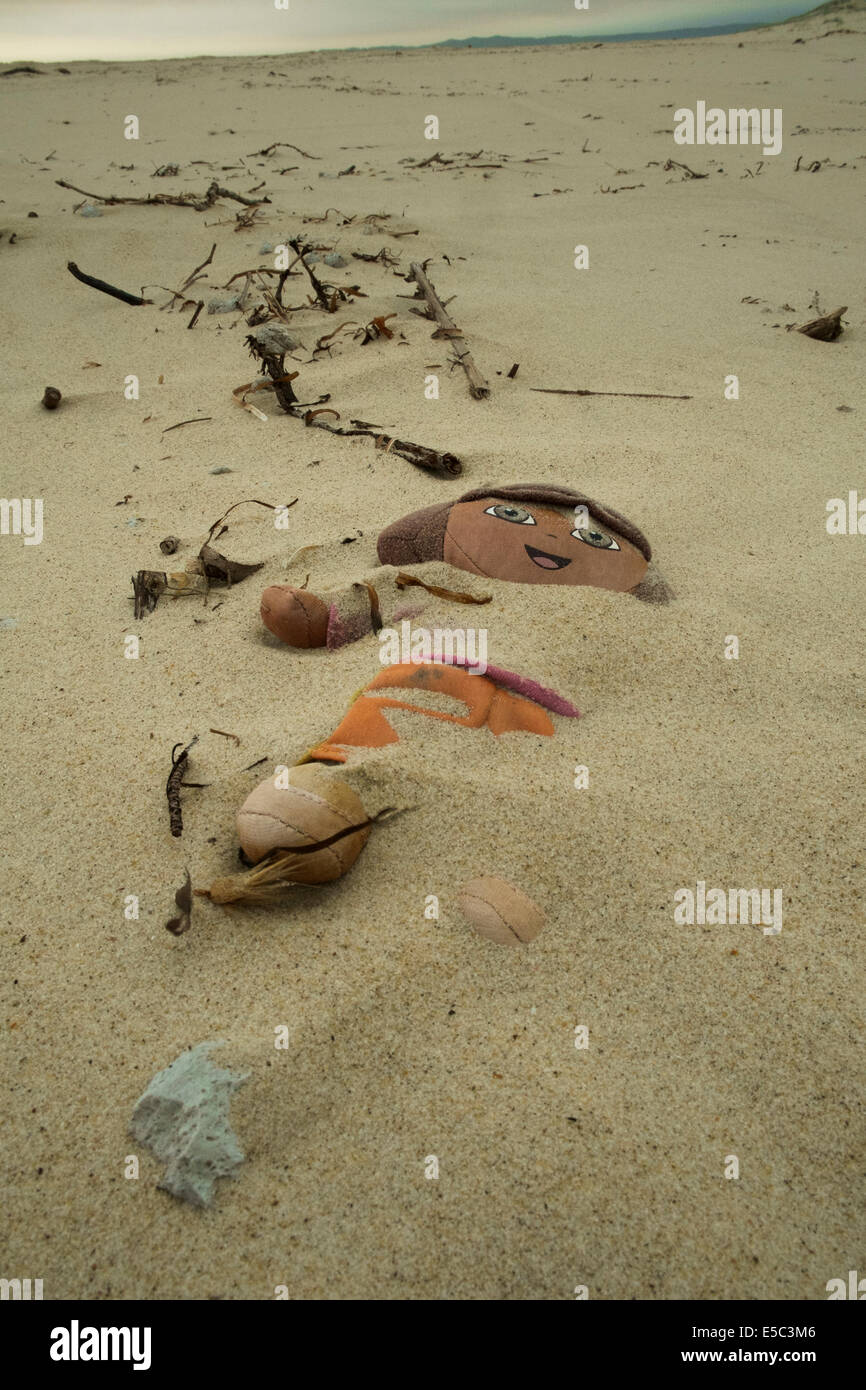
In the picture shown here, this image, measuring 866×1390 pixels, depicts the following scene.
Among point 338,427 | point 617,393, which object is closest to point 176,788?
point 338,427

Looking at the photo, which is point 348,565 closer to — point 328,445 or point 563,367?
point 328,445

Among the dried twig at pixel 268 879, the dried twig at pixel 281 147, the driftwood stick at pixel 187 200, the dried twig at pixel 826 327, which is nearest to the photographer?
the dried twig at pixel 268 879

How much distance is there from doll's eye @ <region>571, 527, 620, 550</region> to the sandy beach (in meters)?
0.14

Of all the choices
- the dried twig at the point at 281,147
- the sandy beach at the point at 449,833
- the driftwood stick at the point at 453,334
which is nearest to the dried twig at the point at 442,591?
the sandy beach at the point at 449,833

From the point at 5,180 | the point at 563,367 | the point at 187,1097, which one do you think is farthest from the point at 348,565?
the point at 5,180

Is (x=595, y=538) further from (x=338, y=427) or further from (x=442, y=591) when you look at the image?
(x=338, y=427)

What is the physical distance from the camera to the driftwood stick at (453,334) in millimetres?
3678

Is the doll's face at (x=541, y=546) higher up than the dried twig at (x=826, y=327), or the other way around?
the dried twig at (x=826, y=327)

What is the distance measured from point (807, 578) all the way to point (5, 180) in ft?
23.5

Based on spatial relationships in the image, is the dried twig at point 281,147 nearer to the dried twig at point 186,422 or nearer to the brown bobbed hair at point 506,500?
the dried twig at point 186,422

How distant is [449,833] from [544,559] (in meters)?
0.86

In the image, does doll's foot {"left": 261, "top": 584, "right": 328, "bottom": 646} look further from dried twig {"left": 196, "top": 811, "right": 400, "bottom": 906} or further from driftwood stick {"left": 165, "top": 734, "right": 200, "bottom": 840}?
dried twig {"left": 196, "top": 811, "right": 400, "bottom": 906}

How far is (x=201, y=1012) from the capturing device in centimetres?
144

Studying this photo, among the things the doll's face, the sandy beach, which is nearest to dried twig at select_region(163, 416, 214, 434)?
the sandy beach
